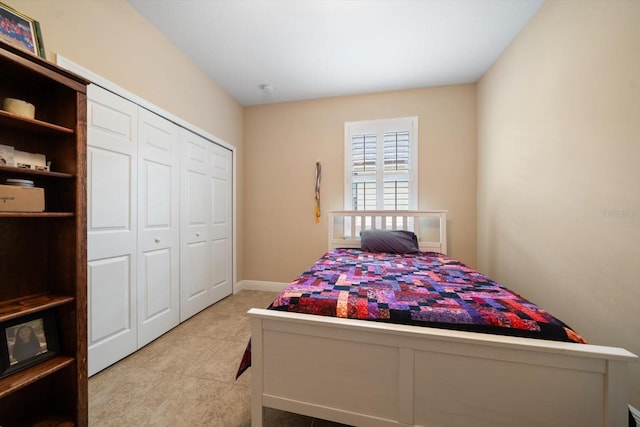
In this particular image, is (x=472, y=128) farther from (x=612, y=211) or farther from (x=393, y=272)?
(x=393, y=272)

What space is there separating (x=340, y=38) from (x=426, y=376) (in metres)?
2.43

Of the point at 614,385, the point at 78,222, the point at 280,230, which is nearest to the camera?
the point at 614,385

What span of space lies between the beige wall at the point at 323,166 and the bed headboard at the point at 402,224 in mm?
180

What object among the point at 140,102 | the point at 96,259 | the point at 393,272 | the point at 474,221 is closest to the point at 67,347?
the point at 96,259

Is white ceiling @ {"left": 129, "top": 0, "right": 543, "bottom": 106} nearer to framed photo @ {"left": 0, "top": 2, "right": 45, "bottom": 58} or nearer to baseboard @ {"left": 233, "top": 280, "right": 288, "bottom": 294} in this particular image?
framed photo @ {"left": 0, "top": 2, "right": 45, "bottom": 58}

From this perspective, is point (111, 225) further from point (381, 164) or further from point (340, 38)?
point (381, 164)

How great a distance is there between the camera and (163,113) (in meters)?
1.94

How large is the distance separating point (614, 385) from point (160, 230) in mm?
2649

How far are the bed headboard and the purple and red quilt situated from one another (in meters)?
1.04

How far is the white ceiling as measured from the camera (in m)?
1.67

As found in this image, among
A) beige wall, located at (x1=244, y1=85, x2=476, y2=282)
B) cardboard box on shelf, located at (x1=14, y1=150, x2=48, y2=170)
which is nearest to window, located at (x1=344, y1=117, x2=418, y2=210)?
beige wall, located at (x1=244, y1=85, x2=476, y2=282)

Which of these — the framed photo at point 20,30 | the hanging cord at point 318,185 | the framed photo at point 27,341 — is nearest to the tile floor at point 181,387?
the framed photo at point 27,341

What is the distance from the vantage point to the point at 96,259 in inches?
57.4

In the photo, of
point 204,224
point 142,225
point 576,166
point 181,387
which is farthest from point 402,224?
point 142,225
